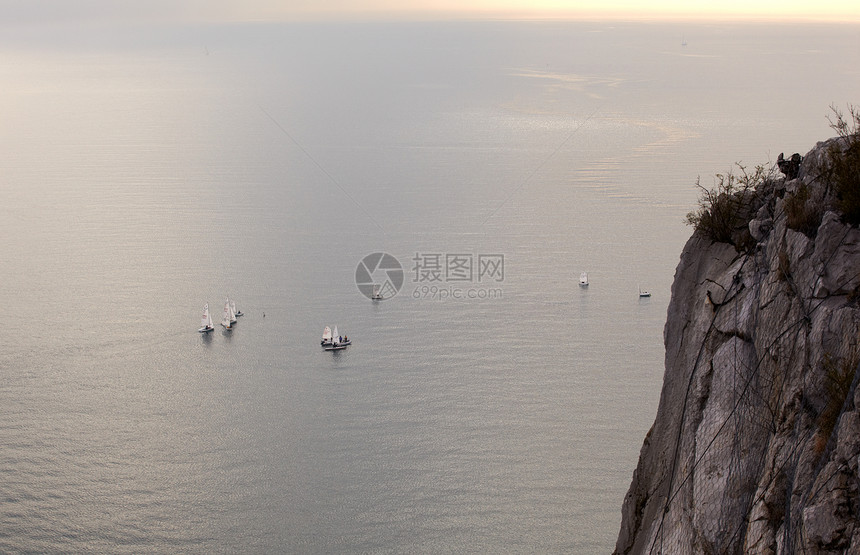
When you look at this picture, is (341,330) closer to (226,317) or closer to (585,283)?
(226,317)

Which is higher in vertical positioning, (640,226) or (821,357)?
(640,226)

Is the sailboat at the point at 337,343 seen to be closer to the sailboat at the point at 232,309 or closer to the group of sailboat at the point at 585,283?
the sailboat at the point at 232,309

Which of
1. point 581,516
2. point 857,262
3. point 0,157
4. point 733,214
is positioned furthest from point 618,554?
point 0,157

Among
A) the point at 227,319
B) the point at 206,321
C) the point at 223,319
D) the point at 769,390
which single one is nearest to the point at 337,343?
the point at 227,319

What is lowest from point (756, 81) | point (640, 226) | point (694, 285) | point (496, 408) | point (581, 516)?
point (581, 516)

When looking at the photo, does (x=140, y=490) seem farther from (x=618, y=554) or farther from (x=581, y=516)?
(x=618, y=554)
